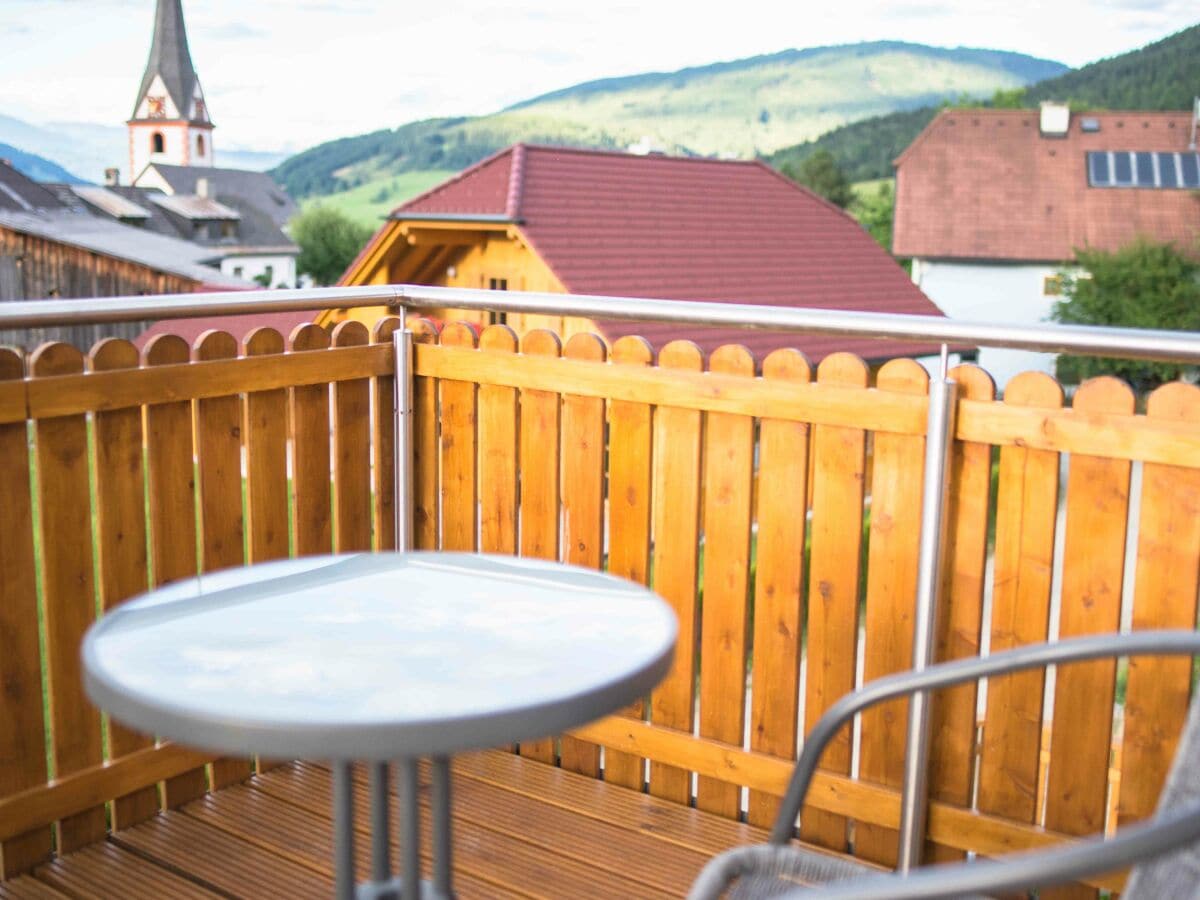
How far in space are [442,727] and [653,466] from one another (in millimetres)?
1733

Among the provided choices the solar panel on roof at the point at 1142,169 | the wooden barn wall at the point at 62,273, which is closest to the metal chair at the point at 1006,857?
the solar panel on roof at the point at 1142,169

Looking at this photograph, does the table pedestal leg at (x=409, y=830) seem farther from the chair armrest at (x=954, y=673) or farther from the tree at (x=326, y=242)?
the tree at (x=326, y=242)

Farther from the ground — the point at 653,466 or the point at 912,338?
the point at 912,338

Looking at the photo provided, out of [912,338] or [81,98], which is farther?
[81,98]

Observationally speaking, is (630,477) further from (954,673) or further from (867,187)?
(867,187)

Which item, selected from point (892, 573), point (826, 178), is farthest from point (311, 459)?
point (826, 178)

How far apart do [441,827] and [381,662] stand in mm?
373

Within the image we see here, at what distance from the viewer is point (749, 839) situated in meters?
2.98

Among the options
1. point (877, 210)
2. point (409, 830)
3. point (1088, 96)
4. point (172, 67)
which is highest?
point (172, 67)

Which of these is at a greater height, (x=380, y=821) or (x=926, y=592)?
(x=926, y=592)

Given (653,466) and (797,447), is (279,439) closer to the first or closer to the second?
(653,466)

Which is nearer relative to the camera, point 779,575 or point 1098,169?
point 779,575

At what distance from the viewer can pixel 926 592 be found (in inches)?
103

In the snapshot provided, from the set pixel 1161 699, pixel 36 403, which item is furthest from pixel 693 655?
pixel 36 403
